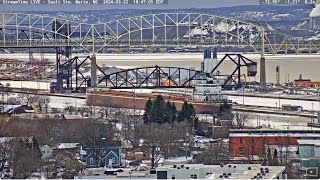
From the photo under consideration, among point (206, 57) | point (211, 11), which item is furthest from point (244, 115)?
point (211, 11)

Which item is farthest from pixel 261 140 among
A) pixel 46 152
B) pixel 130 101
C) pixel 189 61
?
pixel 189 61

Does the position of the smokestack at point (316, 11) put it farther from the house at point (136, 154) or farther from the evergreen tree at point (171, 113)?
the house at point (136, 154)

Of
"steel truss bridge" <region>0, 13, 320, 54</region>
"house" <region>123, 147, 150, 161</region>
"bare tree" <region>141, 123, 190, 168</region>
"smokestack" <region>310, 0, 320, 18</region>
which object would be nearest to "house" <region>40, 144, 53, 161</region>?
"house" <region>123, 147, 150, 161</region>

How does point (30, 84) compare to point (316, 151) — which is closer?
point (316, 151)

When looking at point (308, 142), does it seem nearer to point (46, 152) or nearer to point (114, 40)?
point (46, 152)

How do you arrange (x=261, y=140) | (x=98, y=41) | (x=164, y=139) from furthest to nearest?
(x=98, y=41) → (x=164, y=139) → (x=261, y=140)

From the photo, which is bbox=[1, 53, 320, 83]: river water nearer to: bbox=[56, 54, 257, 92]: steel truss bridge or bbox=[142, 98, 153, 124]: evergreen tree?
bbox=[56, 54, 257, 92]: steel truss bridge

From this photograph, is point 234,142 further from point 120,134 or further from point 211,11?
point 211,11
